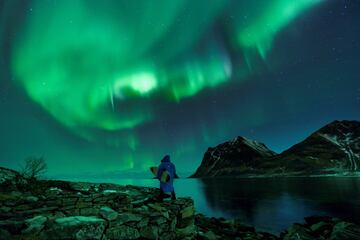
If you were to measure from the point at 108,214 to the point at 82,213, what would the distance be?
879mm

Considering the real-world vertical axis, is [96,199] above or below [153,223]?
above

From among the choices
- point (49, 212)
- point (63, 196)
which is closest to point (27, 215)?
point (49, 212)

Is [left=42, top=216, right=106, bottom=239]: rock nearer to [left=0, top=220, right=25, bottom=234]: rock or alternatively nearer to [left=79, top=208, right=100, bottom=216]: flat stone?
[left=79, top=208, right=100, bottom=216]: flat stone

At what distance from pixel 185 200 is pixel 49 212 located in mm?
5170

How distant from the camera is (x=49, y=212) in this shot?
7867 millimetres

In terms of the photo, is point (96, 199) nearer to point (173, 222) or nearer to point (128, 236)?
point (128, 236)

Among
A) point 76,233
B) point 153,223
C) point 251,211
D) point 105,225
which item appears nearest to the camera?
point 76,233

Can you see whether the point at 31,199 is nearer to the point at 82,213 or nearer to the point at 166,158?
the point at 82,213

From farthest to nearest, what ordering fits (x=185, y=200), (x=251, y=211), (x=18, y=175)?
(x=251, y=211) < (x=18, y=175) < (x=185, y=200)

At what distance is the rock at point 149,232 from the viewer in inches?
332

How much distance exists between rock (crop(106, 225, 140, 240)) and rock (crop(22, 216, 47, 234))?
193 cm

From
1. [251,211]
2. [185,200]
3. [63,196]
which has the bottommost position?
[251,211]

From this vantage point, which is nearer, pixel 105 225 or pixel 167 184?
pixel 105 225

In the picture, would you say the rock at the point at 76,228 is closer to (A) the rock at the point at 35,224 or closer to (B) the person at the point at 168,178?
(A) the rock at the point at 35,224
